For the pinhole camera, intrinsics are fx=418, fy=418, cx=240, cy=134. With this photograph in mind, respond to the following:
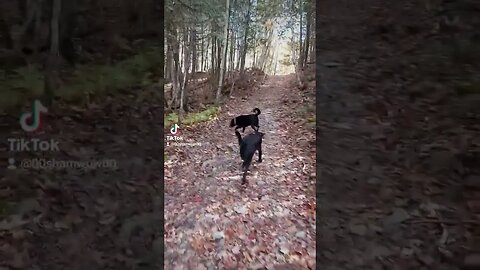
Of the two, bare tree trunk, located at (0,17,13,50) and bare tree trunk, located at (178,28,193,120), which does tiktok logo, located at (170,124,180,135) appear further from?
bare tree trunk, located at (0,17,13,50)

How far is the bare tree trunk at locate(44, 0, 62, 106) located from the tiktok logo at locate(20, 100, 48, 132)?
17mm

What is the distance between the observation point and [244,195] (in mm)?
972

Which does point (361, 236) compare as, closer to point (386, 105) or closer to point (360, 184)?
point (360, 184)

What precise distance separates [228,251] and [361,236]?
302 mm

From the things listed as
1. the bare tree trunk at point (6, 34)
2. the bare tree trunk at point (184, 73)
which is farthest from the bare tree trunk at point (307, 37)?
the bare tree trunk at point (6, 34)

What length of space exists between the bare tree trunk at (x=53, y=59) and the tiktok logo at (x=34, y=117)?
2 cm

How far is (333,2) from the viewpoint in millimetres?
949

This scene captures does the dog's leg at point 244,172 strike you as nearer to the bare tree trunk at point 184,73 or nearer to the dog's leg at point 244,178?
the dog's leg at point 244,178

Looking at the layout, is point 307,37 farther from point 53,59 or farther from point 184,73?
point 53,59

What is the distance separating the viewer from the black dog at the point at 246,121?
3.17 feet

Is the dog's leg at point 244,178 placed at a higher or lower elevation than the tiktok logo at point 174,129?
lower

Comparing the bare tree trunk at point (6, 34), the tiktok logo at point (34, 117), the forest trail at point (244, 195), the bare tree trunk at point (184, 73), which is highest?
the bare tree trunk at point (6, 34)

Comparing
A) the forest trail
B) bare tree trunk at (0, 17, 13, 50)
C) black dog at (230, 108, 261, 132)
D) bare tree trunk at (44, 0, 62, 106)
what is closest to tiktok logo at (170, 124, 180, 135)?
the forest trail

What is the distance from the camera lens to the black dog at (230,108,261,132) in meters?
0.97
